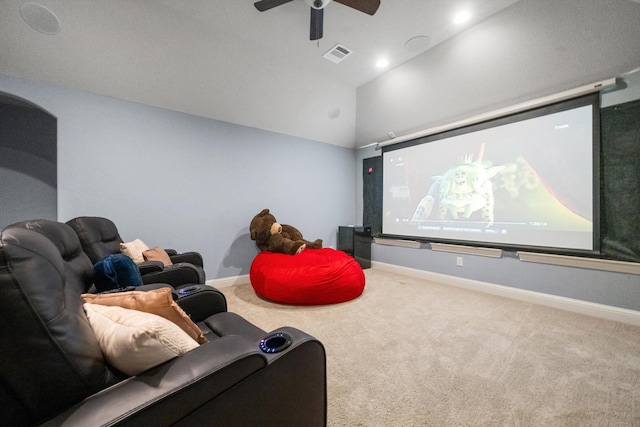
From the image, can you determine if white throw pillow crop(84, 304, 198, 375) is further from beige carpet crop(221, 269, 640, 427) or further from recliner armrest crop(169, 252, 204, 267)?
recliner armrest crop(169, 252, 204, 267)

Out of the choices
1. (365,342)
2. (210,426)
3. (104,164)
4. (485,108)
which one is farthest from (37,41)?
(485,108)

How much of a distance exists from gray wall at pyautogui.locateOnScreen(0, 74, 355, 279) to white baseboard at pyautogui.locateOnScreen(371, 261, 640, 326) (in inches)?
85.2

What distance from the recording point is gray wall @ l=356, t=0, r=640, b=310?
2.08 metres

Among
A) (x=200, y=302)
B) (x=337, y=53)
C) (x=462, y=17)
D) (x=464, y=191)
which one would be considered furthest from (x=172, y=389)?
(x=464, y=191)

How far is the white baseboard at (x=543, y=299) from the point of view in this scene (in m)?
2.23

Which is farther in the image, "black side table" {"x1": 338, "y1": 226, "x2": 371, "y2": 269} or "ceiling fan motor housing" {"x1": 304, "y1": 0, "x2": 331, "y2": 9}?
"black side table" {"x1": 338, "y1": 226, "x2": 371, "y2": 269}

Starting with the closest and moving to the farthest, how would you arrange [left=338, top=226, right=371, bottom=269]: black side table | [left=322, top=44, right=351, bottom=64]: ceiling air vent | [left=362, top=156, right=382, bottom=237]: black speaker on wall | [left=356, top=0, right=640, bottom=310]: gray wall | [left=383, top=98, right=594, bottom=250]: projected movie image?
[left=356, top=0, right=640, bottom=310]: gray wall
[left=383, top=98, right=594, bottom=250]: projected movie image
[left=322, top=44, right=351, bottom=64]: ceiling air vent
[left=338, top=226, right=371, bottom=269]: black side table
[left=362, top=156, right=382, bottom=237]: black speaker on wall

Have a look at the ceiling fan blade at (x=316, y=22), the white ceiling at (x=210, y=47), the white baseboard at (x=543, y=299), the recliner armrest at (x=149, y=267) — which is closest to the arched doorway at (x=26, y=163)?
the white ceiling at (x=210, y=47)

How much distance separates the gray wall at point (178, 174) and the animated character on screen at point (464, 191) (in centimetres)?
196

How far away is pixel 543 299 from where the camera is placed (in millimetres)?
2639

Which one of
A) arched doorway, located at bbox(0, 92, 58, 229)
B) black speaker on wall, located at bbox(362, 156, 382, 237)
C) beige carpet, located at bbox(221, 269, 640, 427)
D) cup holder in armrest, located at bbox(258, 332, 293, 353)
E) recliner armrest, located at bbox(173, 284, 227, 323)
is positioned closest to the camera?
cup holder in armrest, located at bbox(258, 332, 293, 353)

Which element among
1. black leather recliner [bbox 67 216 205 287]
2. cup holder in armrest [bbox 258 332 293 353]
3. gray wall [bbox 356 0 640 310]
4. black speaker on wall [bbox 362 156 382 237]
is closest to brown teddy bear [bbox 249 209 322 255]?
black leather recliner [bbox 67 216 205 287]

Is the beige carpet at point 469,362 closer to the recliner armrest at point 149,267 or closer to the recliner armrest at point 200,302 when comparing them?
the recliner armrest at point 200,302

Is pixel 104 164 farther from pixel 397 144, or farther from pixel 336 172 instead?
pixel 397 144
